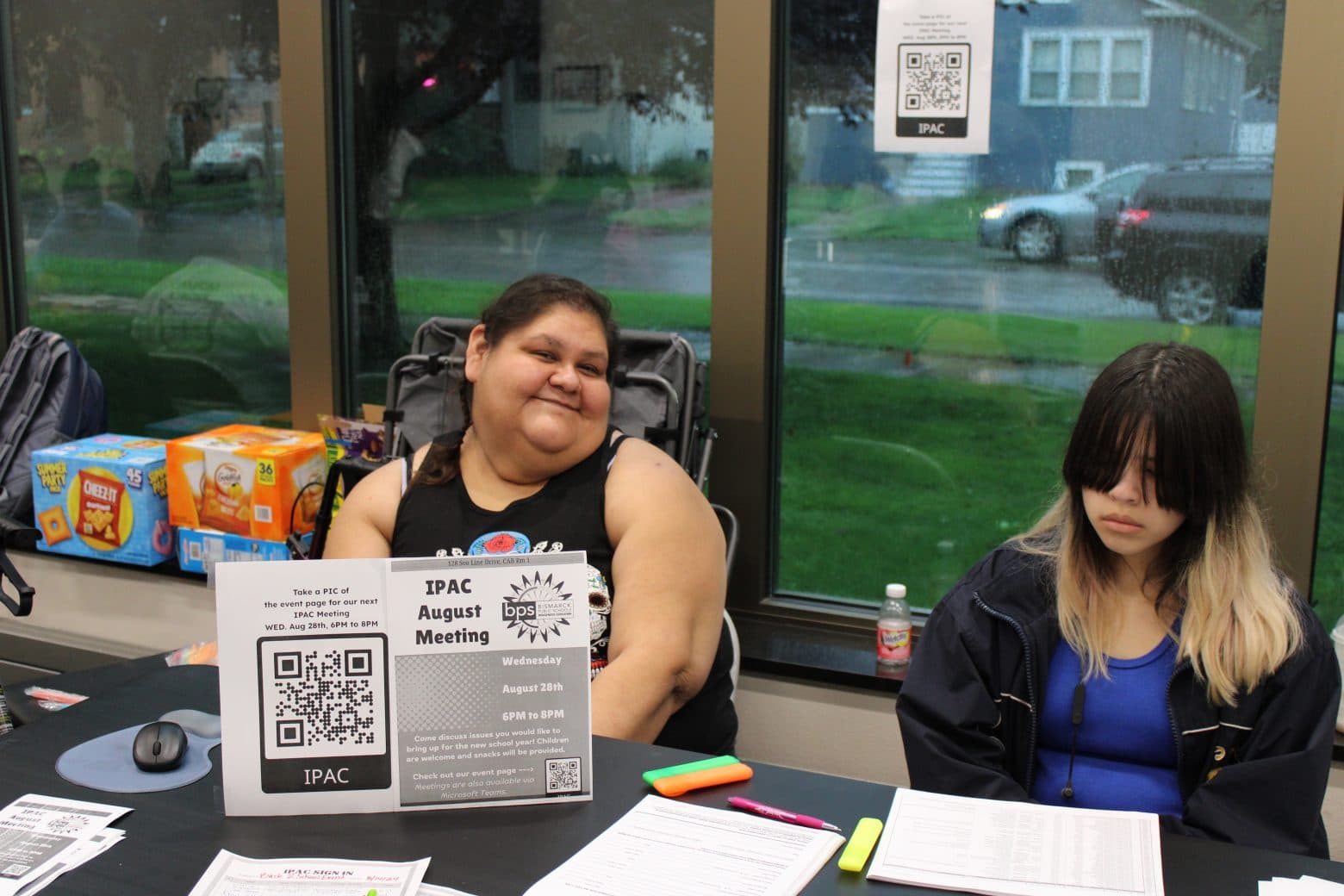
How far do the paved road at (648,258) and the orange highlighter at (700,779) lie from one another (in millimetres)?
1652

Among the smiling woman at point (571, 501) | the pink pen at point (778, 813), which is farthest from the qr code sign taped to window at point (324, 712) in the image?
the smiling woman at point (571, 501)

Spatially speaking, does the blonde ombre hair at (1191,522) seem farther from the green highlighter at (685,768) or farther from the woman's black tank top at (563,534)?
the woman's black tank top at (563,534)

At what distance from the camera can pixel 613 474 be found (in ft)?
7.50

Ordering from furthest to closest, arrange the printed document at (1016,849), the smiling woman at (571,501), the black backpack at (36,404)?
the black backpack at (36,404) < the smiling woman at (571,501) < the printed document at (1016,849)

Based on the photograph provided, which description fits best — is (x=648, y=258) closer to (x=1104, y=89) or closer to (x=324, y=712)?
(x=1104, y=89)

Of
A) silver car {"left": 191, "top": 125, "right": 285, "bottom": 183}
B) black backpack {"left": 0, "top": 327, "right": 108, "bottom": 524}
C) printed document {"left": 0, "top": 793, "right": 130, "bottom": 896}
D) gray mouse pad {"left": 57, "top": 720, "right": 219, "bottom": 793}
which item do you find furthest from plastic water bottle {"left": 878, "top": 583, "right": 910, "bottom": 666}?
black backpack {"left": 0, "top": 327, "right": 108, "bottom": 524}

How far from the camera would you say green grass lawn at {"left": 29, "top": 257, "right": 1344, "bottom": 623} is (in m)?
2.91

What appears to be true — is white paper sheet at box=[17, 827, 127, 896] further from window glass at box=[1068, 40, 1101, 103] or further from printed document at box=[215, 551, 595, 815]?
window glass at box=[1068, 40, 1101, 103]

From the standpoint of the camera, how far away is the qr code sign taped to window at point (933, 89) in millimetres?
2783

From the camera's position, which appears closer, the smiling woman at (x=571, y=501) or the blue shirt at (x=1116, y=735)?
the blue shirt at (x=1116, y=735)

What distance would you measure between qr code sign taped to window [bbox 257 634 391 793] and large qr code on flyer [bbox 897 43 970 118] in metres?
1.87

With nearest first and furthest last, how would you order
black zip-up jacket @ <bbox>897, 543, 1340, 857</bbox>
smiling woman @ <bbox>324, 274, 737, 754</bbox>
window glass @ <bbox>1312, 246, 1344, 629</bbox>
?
black zip-up jacket @ <bbox>897, 543, 1340, 857</bbox>, smiling woman @ <bbox>324, 274, 737, 754</bbox>, window glass @ <bbox>1312, 246, 1344, 629</bbox>

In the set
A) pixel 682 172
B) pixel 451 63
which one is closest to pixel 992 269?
pixel 682 172

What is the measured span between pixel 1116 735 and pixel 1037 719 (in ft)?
0.35
